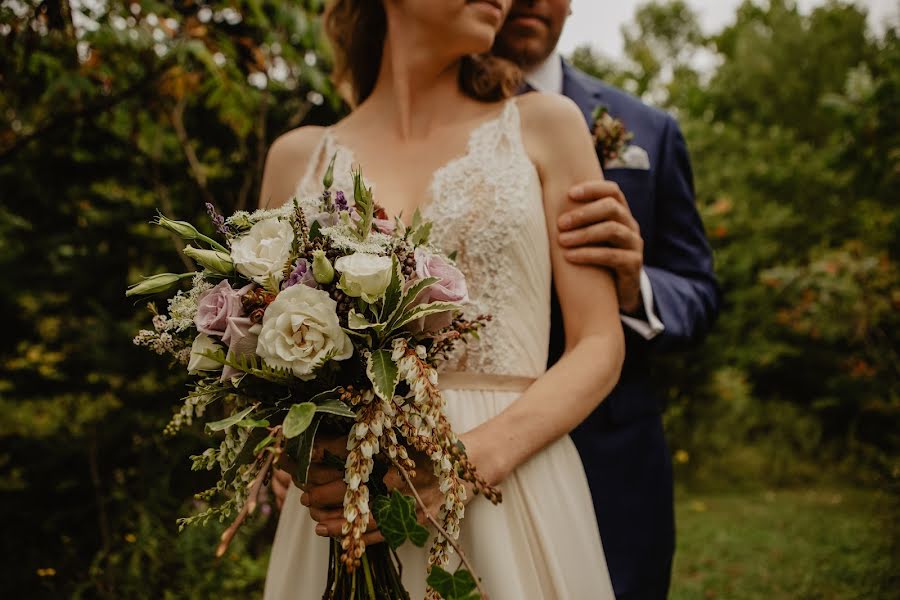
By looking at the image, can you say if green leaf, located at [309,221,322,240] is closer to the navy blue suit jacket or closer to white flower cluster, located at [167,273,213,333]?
white flower cluster, located at [167,273,213,333]

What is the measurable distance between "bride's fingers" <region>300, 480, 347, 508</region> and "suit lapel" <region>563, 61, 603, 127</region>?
1819 mm

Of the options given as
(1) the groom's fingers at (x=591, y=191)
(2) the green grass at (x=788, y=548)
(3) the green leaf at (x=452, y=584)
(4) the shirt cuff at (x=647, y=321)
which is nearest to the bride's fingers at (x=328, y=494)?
(3) the green leaf at (x=452, y=584)

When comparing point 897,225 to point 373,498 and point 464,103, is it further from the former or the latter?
point 373,498

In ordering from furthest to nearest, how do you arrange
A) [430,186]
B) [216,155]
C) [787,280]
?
[787,280] → [216,155] → [430,186]

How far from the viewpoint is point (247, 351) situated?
4.60ft

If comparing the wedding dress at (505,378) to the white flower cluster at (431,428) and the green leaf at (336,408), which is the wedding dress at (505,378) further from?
the green leaf at (336,408)

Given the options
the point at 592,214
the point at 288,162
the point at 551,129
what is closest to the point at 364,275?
the point at 592,214

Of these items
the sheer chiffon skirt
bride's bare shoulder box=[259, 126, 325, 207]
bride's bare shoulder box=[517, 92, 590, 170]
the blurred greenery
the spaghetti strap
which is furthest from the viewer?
the blurred greenery

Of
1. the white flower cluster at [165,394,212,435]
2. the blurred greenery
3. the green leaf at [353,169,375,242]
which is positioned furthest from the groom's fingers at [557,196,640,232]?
the blurred greenery

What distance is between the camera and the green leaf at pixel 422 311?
1375 millimetres

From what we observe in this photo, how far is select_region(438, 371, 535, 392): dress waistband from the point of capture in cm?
198

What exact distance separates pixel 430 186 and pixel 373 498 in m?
0.96

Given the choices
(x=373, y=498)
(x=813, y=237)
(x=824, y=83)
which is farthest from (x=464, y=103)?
(x=824, y=83)

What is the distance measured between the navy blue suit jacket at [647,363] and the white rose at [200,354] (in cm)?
119
